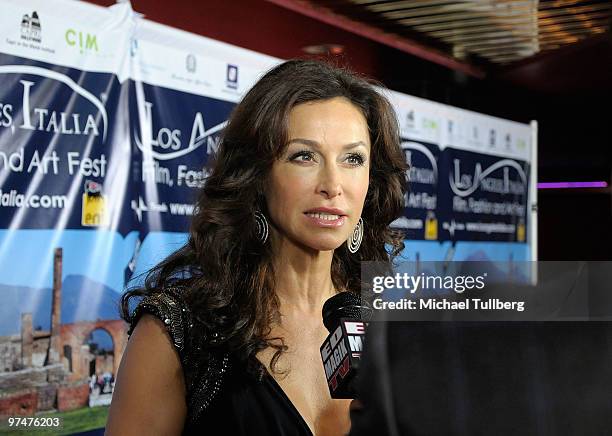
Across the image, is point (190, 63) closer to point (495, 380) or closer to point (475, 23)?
point (475, 23)

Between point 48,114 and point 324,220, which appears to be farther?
point 48,114

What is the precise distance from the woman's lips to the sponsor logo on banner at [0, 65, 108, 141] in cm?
220

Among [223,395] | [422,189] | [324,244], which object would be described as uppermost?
[422,189]

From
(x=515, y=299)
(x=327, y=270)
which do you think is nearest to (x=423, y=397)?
(x=515, y=299)

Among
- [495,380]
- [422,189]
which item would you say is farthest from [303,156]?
[422,189]

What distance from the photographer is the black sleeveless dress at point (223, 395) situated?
1.48m

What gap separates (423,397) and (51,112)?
3239 millimetres

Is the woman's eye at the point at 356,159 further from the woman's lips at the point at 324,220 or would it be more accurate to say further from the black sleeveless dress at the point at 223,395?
the black sleeveless dress at the point at 223,395

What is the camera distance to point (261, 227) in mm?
1637

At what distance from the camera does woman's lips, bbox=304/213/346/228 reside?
148 cm

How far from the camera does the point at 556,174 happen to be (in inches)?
409

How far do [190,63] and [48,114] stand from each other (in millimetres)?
878

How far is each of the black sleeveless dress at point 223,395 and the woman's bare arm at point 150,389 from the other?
16mm

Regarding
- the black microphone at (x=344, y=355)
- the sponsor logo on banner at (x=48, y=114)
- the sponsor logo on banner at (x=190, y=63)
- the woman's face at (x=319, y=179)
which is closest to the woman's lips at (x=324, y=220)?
the woman's face at (x=319, y=179)
